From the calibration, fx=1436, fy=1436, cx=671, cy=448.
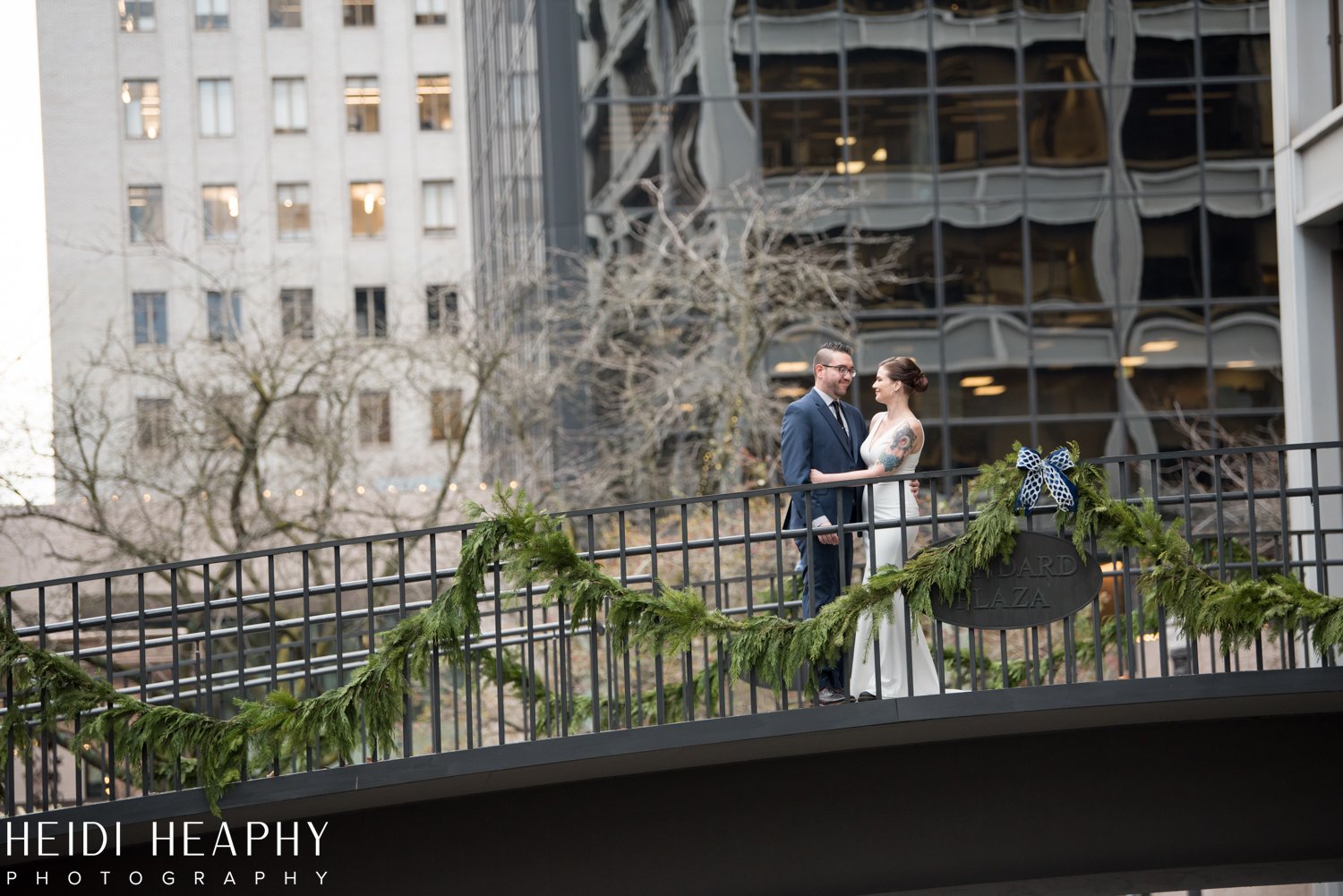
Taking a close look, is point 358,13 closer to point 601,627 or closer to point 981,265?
point 981,265

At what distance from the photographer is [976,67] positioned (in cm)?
2836

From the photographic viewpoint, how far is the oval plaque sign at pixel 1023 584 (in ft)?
29.7

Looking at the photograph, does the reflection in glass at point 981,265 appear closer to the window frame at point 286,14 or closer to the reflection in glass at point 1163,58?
the reflection in glass at point 1163,58

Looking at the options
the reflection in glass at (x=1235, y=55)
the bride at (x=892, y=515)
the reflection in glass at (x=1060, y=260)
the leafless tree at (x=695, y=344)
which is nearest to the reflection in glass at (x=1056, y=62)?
the reflection in glass at (x=1235, y=55)

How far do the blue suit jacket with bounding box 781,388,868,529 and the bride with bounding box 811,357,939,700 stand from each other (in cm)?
12

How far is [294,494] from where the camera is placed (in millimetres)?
21141

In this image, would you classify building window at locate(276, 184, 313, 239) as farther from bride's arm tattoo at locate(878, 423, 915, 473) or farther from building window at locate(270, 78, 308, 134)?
bride's arm tattoo at locate(878, 423, 915, 473)

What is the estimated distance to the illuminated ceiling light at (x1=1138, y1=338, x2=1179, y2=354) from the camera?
28.4 metres

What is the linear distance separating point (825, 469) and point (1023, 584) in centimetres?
145

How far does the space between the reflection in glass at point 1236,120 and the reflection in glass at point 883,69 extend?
571 cm

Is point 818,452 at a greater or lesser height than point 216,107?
lesser

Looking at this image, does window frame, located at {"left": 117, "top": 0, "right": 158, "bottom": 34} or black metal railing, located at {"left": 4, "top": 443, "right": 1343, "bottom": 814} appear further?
window frame, located at {"left": 117, "top": 0, "right": 158, "bottom": 34}

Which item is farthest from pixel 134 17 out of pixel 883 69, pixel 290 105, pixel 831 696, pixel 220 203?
pixel 831 696

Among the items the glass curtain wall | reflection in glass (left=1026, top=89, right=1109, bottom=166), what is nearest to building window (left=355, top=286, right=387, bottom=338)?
the glass curtain wall
